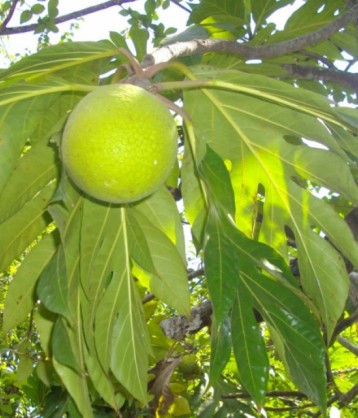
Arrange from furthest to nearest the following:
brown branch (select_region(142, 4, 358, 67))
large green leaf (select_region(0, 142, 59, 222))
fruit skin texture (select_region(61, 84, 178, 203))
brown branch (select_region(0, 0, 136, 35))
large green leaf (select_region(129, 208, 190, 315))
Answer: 1. brown branch (select_region(0, 0, 136, 35))
2. large green leaf (select_region(129, 208, 190, 315))
3. large green leaf (select_region(0, 142, 59, 222))
4. brown branch (select_region(142, 4, 358, 67))
5. fruit skin texture (select_region(61, 84, 178, 203))

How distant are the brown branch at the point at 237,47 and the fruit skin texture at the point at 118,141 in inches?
7.1

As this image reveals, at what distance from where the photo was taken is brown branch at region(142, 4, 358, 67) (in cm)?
134

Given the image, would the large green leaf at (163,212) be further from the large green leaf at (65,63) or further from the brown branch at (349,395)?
the brown branch at (349,395)

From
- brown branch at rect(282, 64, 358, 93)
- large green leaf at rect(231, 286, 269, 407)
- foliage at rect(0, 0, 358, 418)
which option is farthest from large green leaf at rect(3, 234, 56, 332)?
brown branch at rect(282, 64, 358, 93)

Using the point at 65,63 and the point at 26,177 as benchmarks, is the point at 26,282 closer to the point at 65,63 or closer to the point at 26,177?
the point at 26,177

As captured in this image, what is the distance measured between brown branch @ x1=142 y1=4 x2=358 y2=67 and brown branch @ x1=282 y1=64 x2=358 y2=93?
0.22 meters

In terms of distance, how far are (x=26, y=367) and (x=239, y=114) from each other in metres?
1.79

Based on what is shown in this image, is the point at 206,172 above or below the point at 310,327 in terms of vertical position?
above

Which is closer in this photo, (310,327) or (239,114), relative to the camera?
(310,327)

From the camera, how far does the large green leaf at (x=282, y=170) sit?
1565mm

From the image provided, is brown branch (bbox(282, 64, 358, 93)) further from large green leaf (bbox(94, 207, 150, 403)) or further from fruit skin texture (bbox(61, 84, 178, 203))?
fruit skin texture (bbox(61, 84, 178, 203))

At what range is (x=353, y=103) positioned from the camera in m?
3.19

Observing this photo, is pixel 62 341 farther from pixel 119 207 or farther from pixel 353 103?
pixel 353 103

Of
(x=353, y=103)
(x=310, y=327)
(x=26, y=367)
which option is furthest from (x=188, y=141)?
(x=353, y=103)
